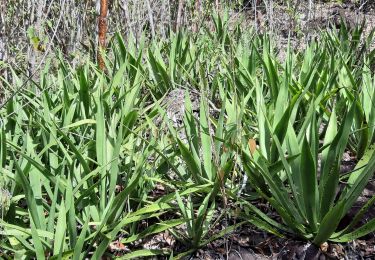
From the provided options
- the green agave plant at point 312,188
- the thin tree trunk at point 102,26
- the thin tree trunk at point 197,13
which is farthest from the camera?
the thin tree trunk at point 197,13

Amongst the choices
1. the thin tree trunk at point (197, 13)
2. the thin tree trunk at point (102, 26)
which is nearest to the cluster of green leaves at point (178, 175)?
the thin tree trunk at point (102, 26)

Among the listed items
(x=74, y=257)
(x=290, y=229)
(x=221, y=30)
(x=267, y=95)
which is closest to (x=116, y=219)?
(x=74, y=257)

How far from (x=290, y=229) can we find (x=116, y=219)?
2.08 feet

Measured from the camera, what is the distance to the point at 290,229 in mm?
1809

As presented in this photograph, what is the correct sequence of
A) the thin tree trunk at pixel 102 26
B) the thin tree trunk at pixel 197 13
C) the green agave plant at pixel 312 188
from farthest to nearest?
the thin tree trunk at pixel 197 13 → the thin tree trunk at pixel 102 26 → the green agave plant at pixel 312 188

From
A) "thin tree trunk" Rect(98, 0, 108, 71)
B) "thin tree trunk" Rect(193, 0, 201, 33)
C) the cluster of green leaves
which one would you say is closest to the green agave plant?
the cluster of green leaves

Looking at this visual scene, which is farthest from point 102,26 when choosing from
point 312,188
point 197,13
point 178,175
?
point 312,188

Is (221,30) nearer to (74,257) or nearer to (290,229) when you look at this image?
(290,229)

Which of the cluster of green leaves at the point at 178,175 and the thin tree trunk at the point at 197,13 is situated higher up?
the thin tree trunk at the point at 197,13

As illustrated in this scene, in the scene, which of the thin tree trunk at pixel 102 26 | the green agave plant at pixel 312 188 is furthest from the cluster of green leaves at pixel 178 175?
the thin tree trunk at pixel 102 26

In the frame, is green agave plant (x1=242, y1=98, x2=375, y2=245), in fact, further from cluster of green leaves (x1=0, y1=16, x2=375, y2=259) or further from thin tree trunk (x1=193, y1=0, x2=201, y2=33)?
thin tree trunk (x1=193, y1=0, x2=201, y2=33)

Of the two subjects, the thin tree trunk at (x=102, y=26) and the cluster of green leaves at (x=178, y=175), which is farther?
the thin tree trunk at (x=102, y=26)

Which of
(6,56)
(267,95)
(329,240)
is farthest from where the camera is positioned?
(6,56)

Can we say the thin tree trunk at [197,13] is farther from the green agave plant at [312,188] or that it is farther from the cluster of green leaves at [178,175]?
the green agave plant at [312,188]
